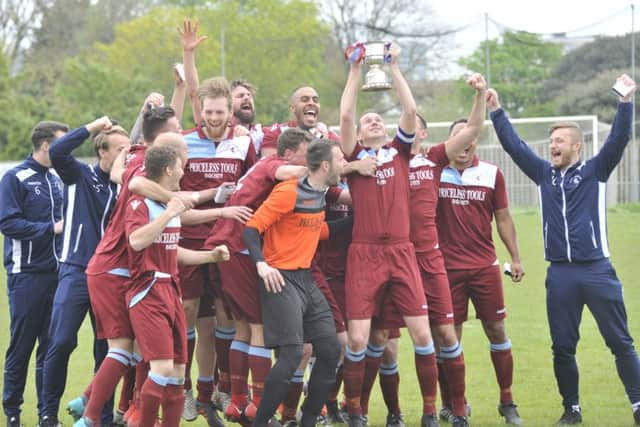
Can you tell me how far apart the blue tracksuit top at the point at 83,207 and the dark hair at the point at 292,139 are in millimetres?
1440

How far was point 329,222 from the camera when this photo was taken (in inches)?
324

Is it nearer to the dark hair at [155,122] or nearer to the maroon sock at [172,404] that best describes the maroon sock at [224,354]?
the maroon sock at [172,404]

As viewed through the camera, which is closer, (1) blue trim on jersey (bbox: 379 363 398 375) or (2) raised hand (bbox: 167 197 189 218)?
(2) raised hand (bbox: 167 197 189 218)

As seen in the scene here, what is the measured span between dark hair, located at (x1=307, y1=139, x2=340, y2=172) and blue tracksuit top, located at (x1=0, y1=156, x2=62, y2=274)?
2.37 meters

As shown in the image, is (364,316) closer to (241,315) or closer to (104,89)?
(241,315)

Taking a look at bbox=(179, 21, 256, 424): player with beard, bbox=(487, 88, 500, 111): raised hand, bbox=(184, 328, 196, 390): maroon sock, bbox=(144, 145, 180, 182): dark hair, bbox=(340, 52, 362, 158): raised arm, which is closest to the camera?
bbox=(144, 145, 180, 182): dark hair

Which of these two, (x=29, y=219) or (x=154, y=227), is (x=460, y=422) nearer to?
(x=154, y=227)

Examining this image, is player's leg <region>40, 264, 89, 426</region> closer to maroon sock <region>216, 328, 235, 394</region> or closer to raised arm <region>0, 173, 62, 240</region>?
raised arm <region>0, 173, 62, 240</region>

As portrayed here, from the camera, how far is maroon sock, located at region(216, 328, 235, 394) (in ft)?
27.9

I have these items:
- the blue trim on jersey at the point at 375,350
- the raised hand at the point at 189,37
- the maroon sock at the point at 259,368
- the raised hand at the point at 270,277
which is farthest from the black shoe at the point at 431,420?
the raised hand at the point at 189,37

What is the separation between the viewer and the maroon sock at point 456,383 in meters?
8.14

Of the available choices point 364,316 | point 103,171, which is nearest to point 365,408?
point 364,316

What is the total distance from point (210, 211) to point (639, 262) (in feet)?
45.8

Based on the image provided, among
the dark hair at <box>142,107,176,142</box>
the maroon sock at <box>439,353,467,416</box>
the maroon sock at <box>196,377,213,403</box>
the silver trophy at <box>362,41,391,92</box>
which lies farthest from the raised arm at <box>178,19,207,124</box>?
the maroon sock at <box>439,353,467,416</box>
